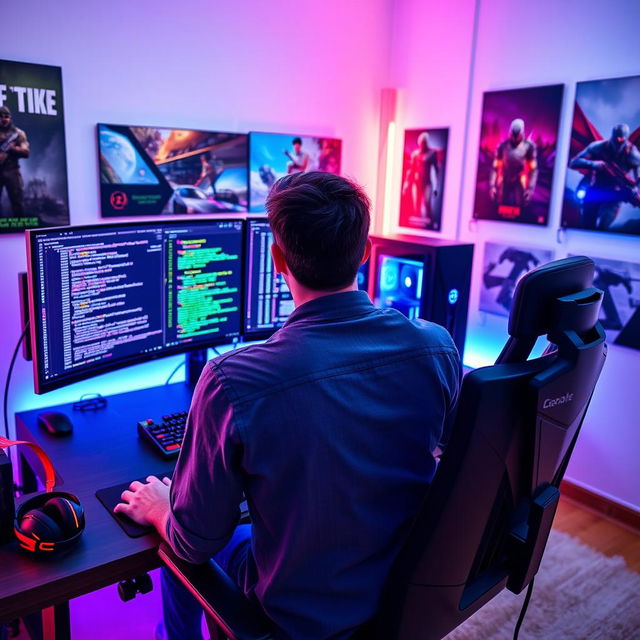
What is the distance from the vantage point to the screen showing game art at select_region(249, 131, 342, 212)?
290 centimetres

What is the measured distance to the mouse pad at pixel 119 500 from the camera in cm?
124

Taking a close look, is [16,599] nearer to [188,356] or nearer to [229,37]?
[188,356]

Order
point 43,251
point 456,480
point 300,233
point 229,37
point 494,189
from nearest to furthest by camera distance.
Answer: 1. point 456,480
2. point 300,233
3. point 43,251
4. point 229,37
5. point 494,189

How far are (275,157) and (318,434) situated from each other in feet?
7.32

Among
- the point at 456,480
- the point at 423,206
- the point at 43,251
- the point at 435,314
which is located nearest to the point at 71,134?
the point at 43,251

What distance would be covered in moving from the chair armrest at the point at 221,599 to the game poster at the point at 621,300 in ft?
6.53

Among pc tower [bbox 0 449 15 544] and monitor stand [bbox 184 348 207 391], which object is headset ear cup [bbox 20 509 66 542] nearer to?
pc tower [bbox 0 449 15 544]

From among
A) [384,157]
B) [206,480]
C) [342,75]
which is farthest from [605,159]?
[206,480]

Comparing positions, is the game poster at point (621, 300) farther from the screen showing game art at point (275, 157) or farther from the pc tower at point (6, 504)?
the pc tower at point (6, 504)

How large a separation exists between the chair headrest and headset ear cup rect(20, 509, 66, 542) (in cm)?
92

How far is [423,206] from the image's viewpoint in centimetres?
331

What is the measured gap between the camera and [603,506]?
107 inches

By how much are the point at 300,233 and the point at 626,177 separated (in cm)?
193

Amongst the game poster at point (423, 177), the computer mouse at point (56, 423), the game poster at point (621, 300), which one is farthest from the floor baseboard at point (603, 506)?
the computer mouse at point (56, 423)
